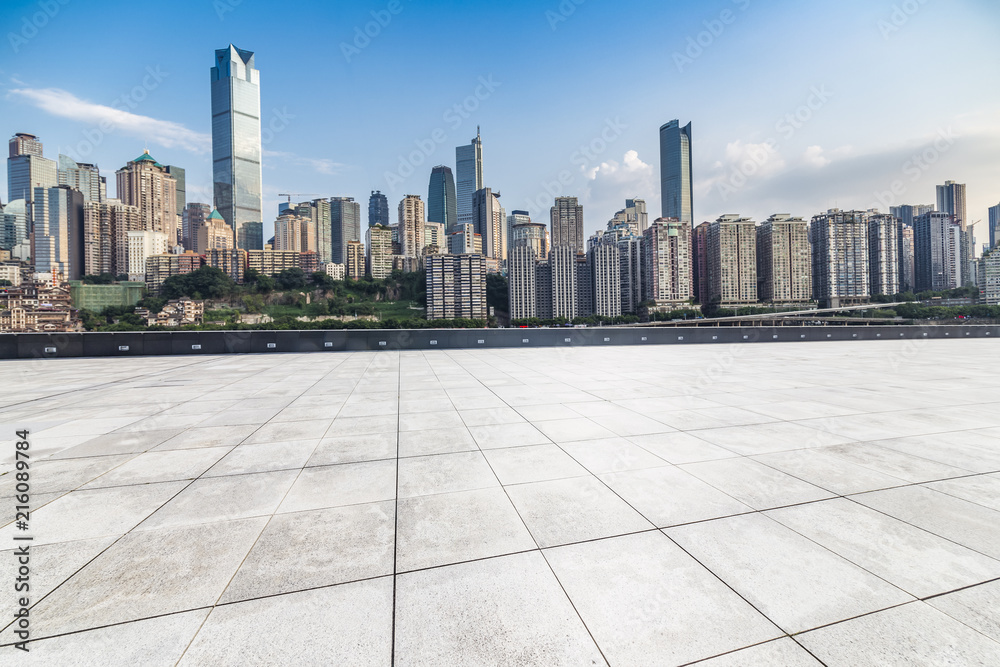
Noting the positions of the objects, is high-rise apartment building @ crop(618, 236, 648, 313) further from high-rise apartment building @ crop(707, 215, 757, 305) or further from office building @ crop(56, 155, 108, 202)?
office building @ crop(56, 155, 108, 202)

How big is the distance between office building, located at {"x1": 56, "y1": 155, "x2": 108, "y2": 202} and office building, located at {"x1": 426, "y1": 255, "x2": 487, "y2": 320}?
16241 cm

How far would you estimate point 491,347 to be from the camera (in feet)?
68.0

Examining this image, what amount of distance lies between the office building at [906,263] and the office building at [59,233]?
26909 cm

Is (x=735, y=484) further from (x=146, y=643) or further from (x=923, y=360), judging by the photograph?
(x=923, y=360)

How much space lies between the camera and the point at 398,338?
1966 centimetres

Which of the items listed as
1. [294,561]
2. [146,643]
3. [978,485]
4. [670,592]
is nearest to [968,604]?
[670,592]

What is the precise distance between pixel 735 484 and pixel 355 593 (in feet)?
10.3

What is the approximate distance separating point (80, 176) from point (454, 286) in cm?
18332

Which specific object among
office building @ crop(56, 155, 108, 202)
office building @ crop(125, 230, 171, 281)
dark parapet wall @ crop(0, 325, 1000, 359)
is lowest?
dark parapet wall @ crop(0, 325, 1000, 359)

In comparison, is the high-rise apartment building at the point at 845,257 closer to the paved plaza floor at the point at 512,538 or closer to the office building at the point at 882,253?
the office building at the point at 882,253

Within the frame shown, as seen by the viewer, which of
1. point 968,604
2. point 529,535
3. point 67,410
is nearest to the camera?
point 968,604

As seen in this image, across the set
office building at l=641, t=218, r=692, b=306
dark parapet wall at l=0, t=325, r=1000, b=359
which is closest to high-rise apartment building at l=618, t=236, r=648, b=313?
office building at l=641, t=218, r=692, b=306

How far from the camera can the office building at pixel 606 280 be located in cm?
14775

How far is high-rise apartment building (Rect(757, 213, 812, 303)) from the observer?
139625 mm
